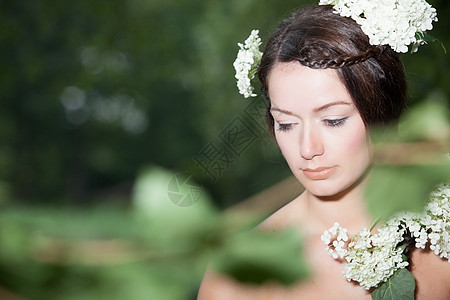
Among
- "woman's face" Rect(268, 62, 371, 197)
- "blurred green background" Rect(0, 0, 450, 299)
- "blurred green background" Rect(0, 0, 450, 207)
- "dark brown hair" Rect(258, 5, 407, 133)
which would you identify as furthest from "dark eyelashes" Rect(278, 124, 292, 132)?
"blurred green background" Rect(0, 0, 450, 207)

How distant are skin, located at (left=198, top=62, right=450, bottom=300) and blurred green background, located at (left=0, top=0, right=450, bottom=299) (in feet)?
1.00

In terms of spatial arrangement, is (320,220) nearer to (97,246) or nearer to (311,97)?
(311,97)

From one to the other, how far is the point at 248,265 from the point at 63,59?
647 centimetres

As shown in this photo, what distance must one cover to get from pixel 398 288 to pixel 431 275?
0.36ft

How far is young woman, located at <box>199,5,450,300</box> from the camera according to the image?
3.36 feet

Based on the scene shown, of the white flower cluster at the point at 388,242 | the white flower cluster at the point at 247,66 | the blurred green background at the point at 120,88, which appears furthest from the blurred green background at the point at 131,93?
the white flower cluster at the point at 388,242

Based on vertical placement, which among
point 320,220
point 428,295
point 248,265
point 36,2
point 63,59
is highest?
point 36,2

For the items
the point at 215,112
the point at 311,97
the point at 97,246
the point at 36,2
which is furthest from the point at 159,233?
the point at 36,2

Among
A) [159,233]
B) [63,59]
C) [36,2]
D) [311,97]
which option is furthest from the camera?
[63,59]

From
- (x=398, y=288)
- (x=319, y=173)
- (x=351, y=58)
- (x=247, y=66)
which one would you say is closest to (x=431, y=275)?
(x=398, y=288)

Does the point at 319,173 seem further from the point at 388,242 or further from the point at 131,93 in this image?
the point at 131,93

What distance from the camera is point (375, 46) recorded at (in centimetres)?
108

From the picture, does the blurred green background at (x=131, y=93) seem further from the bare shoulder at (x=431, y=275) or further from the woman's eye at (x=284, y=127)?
the bare shoulder at (x=431, y=275)

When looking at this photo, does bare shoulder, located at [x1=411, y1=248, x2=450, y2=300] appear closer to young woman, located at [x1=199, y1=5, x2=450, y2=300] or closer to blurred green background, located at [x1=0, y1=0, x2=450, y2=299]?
young woman, located at [x1=199, y1=5, x2=450, y2=300]
